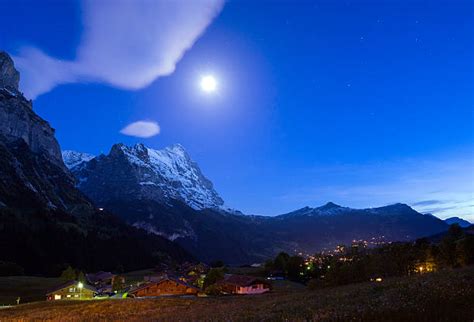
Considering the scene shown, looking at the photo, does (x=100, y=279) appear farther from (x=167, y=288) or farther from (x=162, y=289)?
(x=167, y=288)

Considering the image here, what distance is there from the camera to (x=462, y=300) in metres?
14.8

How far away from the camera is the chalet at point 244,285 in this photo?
102 m

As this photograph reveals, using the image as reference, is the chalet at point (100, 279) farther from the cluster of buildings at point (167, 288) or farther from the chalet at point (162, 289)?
the chalet at point (162, 289)

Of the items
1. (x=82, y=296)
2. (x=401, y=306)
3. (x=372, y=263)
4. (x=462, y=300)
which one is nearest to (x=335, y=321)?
(x=401, y=306)

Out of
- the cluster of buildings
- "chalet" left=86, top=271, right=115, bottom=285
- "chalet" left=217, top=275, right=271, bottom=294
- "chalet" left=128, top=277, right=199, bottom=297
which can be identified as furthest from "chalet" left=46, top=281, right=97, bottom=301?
"chalet" left=86, top=271, right=115, bottom=285

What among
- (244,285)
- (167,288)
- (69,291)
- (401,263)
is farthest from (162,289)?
(401,263)

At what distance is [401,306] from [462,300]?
85.9 inches

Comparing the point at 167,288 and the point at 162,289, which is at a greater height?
the point at 167,288

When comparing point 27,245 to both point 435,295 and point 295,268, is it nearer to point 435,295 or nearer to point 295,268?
point 295,268

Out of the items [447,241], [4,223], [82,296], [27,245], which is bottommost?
[82,296]

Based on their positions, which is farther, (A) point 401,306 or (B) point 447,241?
(B) point 447,241

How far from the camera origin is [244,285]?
10219 centimetres

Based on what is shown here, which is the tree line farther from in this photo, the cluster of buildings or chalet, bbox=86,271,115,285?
chalet, bbox=86,271,115,285

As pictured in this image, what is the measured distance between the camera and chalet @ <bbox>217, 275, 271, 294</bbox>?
10219cm
